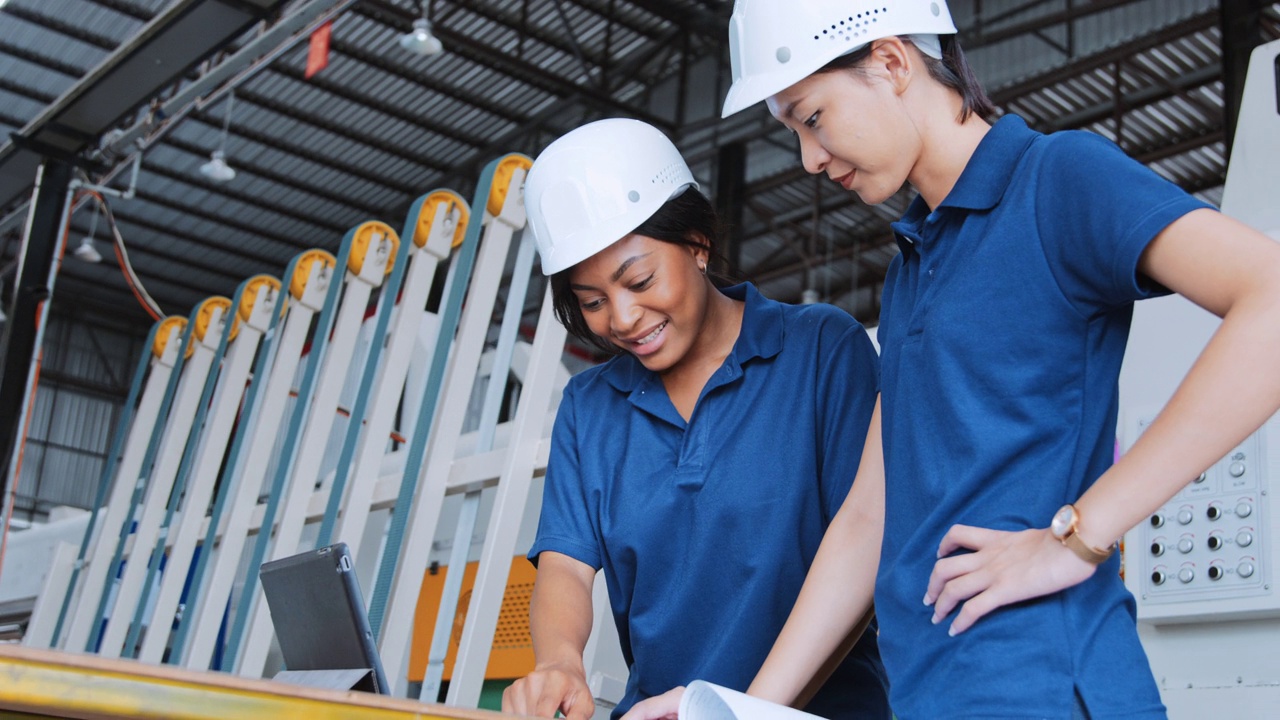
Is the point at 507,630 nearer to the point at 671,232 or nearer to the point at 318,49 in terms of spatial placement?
the point at 671,232

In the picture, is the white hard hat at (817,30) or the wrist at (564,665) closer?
the white hard hat at (817,30)

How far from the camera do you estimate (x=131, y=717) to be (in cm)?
83

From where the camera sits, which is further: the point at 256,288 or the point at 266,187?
the point at 266,187

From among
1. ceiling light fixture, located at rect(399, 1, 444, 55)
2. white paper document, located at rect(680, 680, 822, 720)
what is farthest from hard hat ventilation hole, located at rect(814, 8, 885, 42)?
ceiling light fixture, located at rect(399, 1, 444, 55)

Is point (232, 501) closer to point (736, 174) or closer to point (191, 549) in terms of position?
point (191, 549)

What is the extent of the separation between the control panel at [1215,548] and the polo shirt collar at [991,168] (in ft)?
3.91

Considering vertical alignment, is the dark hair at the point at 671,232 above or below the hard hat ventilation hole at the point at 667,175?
below

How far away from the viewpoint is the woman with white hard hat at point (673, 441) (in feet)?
5.28

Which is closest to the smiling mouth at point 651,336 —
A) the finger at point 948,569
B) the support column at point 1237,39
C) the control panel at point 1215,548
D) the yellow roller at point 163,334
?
the finger at point 948,569

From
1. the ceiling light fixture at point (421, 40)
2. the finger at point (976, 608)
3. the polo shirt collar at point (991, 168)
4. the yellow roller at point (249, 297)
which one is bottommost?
the finger at point (976, 608)

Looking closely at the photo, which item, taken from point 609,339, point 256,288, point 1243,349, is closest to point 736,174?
point 256,288

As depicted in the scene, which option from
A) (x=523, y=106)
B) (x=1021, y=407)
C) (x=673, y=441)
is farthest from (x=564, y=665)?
(x=523, y=106)

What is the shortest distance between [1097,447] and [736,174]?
37.9ft

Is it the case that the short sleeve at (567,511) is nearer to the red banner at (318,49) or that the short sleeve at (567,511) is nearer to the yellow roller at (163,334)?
the yellow roller at (163,334)
